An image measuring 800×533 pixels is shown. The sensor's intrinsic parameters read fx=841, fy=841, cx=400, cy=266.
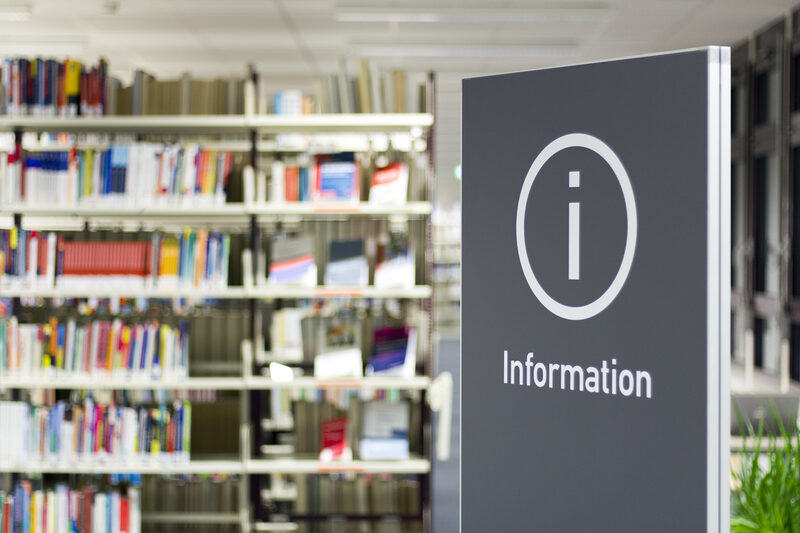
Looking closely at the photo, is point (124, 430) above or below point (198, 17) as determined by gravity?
below

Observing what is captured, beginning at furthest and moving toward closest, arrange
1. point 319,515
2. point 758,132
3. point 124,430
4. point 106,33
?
1. point 758,132
2. point 106,33
3. point 319,515
4. point 124,430

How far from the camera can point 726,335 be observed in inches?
43.6

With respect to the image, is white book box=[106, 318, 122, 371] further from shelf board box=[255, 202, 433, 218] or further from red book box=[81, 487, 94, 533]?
shelf board box=[255, 202, 433, 218]

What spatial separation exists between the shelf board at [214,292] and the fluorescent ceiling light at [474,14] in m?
2.89

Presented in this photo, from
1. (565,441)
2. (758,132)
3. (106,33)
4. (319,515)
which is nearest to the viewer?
(565,441)

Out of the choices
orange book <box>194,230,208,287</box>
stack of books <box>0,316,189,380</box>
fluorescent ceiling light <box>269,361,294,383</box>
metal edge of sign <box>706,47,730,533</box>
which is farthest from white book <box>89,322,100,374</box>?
metal edge of sign <box>706,47,730,533</box>

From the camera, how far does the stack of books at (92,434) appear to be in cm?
380

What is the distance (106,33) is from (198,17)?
999 millimetres

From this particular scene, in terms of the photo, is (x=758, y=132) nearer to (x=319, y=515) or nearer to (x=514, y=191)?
(x=319, y=515)

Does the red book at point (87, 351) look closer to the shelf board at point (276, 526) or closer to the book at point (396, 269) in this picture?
the shelf board at point (276, 526)

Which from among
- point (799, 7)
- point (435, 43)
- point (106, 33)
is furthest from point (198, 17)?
point (799, 7)

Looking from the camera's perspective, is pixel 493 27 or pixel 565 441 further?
pixel 493 27

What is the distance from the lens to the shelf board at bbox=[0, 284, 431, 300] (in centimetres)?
381

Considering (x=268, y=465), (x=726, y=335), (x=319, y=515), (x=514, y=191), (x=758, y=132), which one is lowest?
(x=319, y=515)
